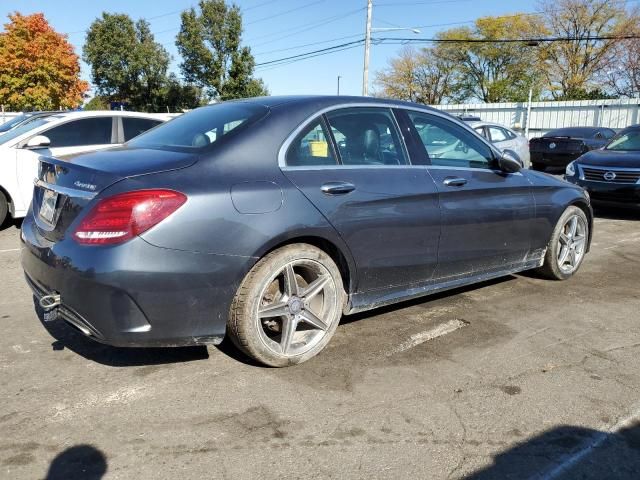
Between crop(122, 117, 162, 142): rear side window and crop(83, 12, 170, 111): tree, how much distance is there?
41.0m

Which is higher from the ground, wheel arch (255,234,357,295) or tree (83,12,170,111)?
tree (83,12,170,111)

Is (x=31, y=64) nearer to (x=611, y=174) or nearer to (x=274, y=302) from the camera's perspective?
(x=611, y=174)

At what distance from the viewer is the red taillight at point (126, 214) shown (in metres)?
2.80

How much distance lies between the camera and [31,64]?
45125mm

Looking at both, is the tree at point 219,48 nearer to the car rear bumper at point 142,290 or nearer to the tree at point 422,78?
the tree at point 422,78

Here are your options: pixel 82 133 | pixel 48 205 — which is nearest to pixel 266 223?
pixel 48 205

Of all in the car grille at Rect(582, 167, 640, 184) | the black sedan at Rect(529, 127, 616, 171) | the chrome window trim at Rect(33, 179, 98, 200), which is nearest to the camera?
the chrome window trim at Rect(33, 179, 98, 200)

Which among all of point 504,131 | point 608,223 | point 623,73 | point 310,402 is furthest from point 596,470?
point 623,73

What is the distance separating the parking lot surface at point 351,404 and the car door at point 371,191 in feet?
1.83

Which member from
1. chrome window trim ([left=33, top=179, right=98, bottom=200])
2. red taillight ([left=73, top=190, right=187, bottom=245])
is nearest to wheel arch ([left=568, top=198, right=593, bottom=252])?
red taillight ([left=73, top=190, right=187, bottom=245])

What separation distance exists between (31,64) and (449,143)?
48799 mm

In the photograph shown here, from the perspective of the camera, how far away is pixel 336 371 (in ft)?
11.2

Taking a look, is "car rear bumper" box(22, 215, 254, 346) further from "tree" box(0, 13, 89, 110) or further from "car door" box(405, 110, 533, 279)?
"tree" box(0, 13, 89, 110)

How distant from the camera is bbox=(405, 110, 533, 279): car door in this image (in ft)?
13.6
